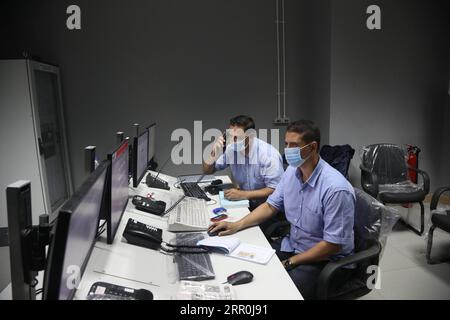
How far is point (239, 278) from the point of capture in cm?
134

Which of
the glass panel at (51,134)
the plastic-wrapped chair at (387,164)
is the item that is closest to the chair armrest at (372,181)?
the plastic-wrapped chair at (387,164)

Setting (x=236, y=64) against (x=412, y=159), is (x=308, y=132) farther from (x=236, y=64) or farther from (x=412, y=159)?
(x=412, y=159)

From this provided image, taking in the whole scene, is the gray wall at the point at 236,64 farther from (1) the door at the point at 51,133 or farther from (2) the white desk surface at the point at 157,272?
(2) the white desk surface at the point at 157,272

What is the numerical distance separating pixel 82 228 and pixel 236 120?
71.6 inches

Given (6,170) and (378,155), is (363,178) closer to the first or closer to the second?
(378,155)

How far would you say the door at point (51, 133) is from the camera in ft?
10.8

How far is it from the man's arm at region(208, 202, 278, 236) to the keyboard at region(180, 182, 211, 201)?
1.74 ft

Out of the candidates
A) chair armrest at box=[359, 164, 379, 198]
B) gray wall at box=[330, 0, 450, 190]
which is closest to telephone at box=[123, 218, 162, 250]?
chair armrest at box=[359, 164, 379, 198]

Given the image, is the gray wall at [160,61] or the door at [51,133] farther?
the gray wall at [160,61]

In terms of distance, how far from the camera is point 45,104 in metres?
3.61

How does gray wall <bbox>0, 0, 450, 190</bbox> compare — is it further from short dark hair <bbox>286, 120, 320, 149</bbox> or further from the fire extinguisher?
short dark hair <bbox>286, 120, 320, 149</bbox>

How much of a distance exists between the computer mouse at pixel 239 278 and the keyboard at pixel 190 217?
530mm

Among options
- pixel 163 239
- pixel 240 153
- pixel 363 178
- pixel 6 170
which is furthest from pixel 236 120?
pixel 6 170
